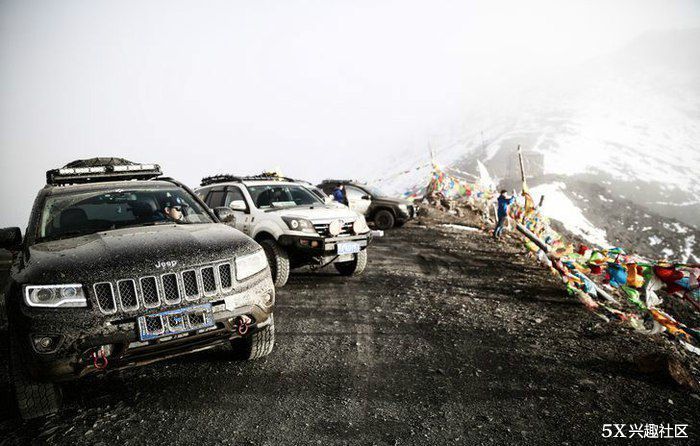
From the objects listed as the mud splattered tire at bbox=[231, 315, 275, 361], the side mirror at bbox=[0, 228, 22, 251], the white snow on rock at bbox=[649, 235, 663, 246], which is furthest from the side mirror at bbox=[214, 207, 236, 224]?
the white snow on rock at bbox=[649, 235, 663, 246]

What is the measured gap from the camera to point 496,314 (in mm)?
5219

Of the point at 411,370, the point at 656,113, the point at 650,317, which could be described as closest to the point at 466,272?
the point at 650,317

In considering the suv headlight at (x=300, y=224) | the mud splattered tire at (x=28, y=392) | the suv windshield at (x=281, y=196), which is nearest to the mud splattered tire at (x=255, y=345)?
the mud splattered tire at (x=28, y=392)

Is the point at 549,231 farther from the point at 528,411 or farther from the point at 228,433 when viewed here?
the point at 228,433

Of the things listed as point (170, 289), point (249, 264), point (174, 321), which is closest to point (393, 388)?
point (249, 264)

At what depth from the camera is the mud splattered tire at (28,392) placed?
2598 millimetres

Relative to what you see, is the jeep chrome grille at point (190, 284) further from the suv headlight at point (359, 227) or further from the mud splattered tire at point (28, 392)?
the suv headlight at point (359, 227)

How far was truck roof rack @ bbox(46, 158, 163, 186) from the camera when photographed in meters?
4.20

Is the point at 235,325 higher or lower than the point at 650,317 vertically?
higher

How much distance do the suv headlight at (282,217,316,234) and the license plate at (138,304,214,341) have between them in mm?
3011

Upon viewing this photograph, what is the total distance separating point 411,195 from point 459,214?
4.11 m

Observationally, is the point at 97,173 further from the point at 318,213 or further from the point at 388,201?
the point at 388,201

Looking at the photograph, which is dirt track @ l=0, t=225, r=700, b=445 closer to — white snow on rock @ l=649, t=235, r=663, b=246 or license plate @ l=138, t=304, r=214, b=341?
license plate @ l=138, t=304, r=214, b=341

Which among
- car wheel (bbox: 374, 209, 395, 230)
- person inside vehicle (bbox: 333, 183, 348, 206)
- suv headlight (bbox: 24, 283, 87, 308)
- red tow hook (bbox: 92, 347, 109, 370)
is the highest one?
suv headlight (bbox: 24, 283, 87, 308)
